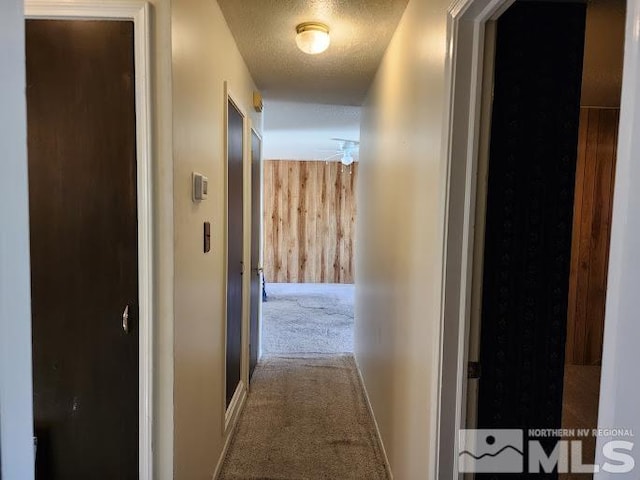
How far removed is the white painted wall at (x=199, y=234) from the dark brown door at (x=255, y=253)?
1.02m

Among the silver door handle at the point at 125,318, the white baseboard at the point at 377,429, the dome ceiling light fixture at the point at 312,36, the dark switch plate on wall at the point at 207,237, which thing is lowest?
the white baseboard at the point at 377,429

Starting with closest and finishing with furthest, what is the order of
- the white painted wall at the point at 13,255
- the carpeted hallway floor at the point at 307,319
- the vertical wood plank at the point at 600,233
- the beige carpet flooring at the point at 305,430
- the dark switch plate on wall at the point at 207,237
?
the white painted wall at the point at 13,255, the dark switch plate on wall at the point at 207,237, the beige carpet flooring at the point at 305,430, the vertical wood plank at the point at 600,233, the carpeted hallway floor at the point at 307,319

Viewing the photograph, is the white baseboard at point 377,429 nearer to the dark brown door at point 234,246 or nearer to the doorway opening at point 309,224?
the dark brown door at point 234,246

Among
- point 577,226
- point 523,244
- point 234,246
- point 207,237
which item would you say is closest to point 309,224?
point 577,226

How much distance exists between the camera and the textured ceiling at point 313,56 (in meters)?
1.94

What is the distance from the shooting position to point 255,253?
3.53m

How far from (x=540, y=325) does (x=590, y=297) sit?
2.76 m

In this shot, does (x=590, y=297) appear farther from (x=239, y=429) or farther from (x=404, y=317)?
(x=239, y=429)

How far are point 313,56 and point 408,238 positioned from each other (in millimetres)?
1488

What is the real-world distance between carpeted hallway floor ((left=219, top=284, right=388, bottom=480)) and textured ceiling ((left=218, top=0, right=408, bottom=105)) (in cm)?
239

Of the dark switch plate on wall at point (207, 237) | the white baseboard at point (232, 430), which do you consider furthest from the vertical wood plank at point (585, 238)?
the dark switch plate on wall at point (207, 237)

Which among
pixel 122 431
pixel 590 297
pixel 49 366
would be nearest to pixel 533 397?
pixel 122 431

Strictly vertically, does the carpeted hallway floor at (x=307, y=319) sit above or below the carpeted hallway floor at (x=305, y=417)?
above

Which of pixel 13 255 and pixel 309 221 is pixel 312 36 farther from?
pixel 309 221
